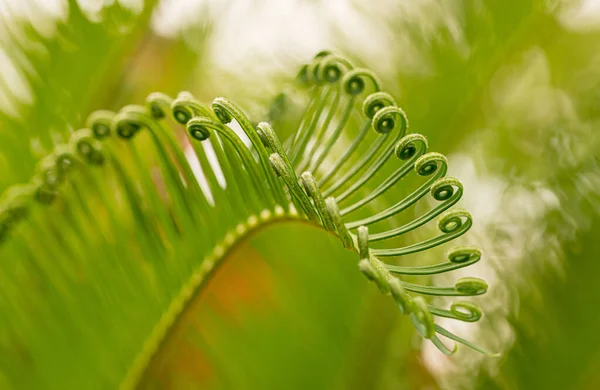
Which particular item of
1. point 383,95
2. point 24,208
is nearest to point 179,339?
point 24,208

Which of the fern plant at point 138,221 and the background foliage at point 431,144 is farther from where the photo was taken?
the background foliage at point 431,144

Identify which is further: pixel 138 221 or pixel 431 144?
pixel 431 144

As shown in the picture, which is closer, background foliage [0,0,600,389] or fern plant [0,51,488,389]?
fern plant [0,51,488,389]

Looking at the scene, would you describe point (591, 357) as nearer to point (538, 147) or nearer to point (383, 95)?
point (538, 147)

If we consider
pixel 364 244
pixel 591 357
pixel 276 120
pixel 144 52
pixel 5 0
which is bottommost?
pixel 591 357
